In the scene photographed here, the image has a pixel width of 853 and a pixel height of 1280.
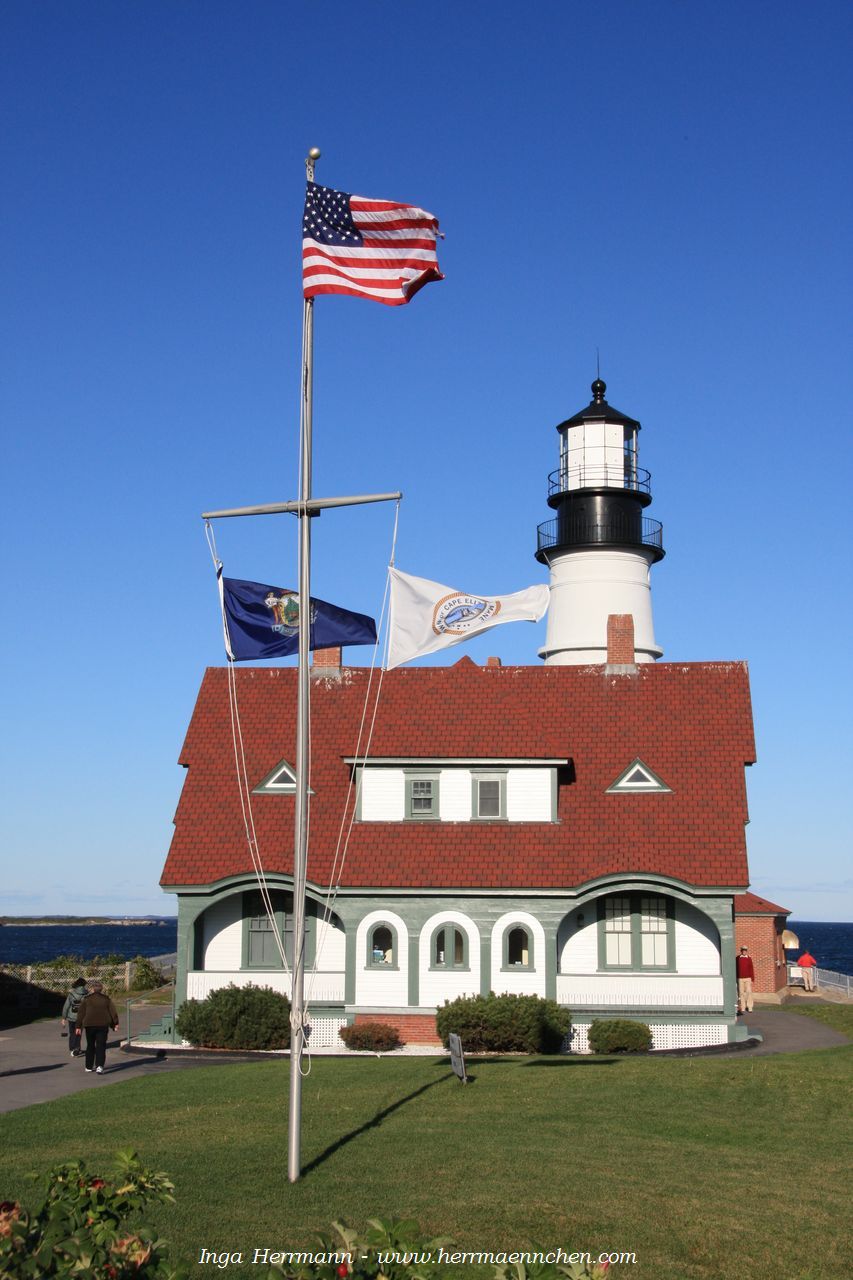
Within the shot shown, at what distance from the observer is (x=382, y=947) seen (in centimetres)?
2870

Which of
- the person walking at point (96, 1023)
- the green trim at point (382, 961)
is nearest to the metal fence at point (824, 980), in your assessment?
the green trim at point (382, 961)

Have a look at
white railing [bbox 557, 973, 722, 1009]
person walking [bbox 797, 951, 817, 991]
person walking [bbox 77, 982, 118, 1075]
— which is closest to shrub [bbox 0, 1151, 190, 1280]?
person walking [bbox 77, 982, 118, 1075]

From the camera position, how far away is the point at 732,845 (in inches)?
1102

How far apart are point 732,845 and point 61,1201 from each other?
22.4m

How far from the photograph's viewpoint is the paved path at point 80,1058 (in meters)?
20.6

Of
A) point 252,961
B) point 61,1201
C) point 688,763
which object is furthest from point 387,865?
point 61,1201

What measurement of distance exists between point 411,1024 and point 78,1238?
71.4ft

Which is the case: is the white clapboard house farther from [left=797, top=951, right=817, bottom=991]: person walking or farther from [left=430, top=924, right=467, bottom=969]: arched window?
[left=797, top=951, right=817, bottom=991]: person walking

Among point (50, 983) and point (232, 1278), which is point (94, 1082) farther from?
point (50, 983)

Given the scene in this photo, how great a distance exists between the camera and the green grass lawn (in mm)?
10906

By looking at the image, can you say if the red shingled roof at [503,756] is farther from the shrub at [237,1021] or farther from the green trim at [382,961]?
the shrub at [237,1021]

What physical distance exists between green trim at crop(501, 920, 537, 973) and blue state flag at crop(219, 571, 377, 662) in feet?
47.5

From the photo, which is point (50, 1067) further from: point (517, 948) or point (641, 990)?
point (641, 990)

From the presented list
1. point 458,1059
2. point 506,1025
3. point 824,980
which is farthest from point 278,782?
point 824,980
